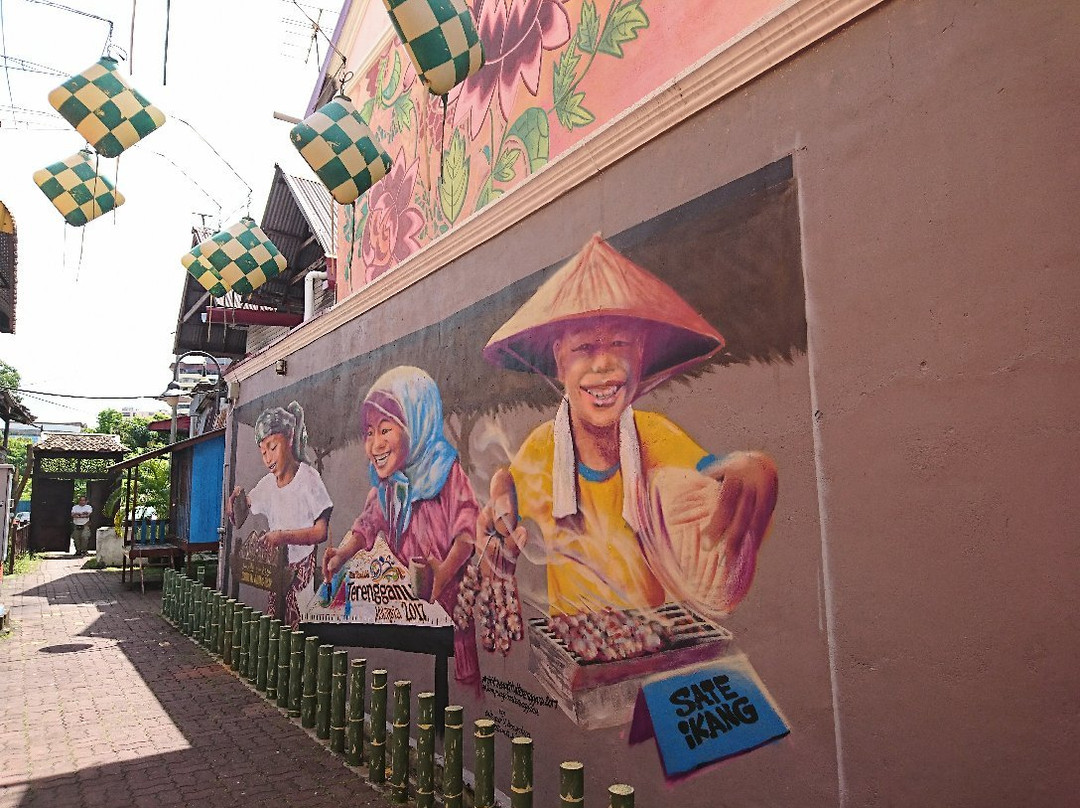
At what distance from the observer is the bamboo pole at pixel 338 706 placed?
5.48 meters

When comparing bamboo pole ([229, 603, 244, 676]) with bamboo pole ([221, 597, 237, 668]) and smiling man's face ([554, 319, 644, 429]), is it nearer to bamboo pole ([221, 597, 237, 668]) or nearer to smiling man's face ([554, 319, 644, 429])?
bamboo pole ([221, 597, 237, 668])

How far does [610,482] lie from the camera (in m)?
3.95

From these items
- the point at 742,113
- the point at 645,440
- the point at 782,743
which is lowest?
the point at 782,743

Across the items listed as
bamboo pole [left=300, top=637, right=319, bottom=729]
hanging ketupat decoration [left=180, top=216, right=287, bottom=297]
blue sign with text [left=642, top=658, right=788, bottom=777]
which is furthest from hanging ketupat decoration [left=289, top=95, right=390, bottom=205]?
blue sign with text [left=642, top=658, right=788, bottom=777]

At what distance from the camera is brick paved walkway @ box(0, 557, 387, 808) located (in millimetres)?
4820

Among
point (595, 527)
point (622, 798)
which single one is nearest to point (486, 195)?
point (595, 527)

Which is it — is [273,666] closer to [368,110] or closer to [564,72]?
[368,110]

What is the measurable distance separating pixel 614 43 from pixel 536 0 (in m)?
1.04

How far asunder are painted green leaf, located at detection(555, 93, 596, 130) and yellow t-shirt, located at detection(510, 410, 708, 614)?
6.50ft

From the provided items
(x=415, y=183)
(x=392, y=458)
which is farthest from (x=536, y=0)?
(x=392, y=458)

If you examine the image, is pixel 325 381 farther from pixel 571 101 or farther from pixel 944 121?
pixel 944 121

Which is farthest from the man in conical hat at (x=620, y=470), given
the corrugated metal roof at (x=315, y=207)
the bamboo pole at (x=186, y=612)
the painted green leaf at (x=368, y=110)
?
the corrugated metal roof at (x=315, y=207)

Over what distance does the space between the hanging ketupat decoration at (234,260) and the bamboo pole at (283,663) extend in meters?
4.78

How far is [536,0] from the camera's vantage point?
16.6 ft
